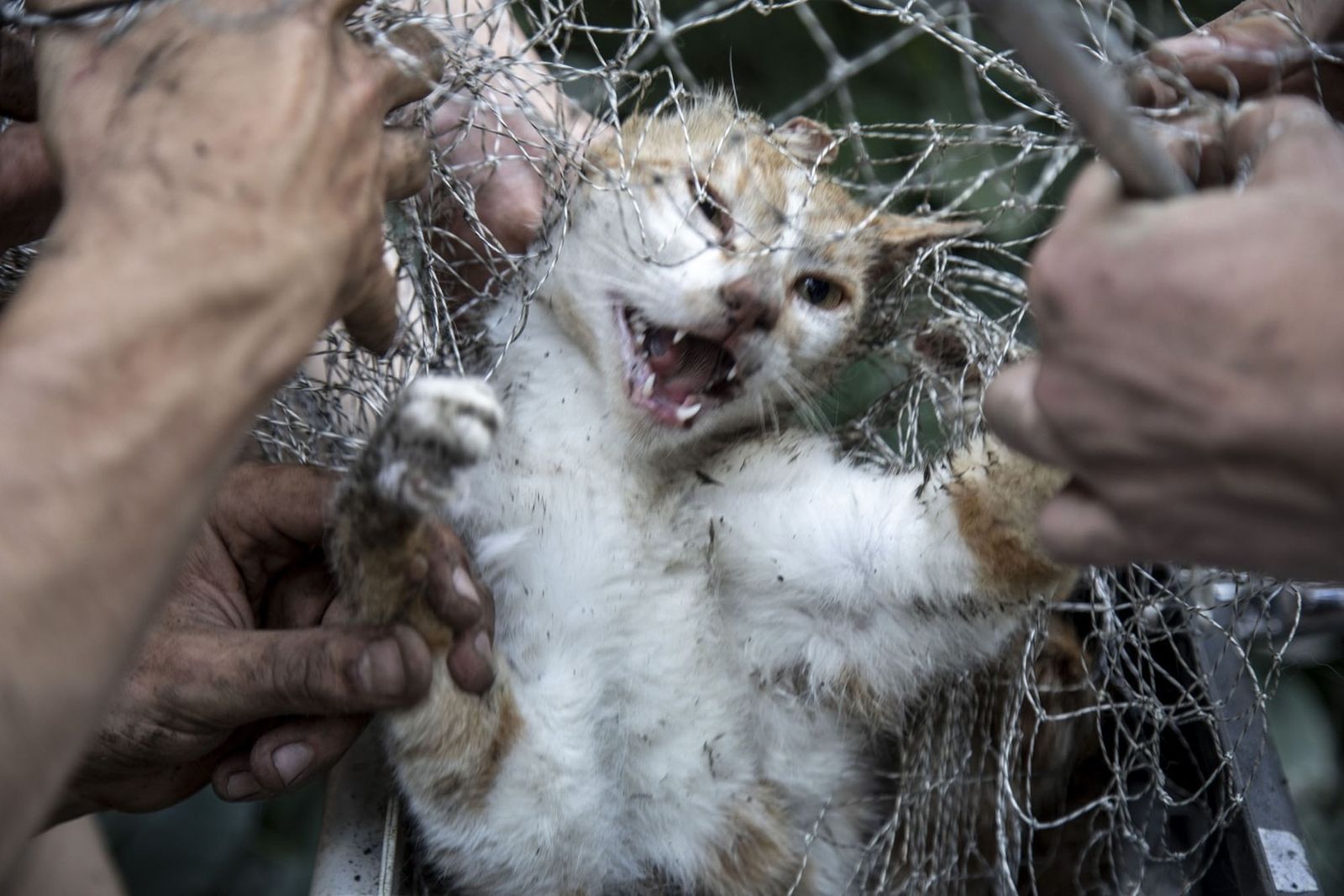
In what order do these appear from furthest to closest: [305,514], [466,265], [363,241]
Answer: [466,265], [305,514], [363,241]

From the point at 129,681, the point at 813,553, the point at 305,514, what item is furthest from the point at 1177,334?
the point at 129,681

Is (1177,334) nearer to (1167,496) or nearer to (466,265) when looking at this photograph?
(1167,496)

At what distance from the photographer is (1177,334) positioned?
34.2 inches

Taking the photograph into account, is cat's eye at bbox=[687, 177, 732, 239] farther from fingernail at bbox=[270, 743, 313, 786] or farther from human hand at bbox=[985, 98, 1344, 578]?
fingernail at bbox=[270, 743, 313, 786]

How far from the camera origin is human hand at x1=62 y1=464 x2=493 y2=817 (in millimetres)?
1378

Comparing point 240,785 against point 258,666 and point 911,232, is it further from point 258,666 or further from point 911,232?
point 911,232

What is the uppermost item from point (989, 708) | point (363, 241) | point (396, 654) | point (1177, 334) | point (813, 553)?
point (363, 241)

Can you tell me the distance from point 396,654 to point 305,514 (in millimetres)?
360

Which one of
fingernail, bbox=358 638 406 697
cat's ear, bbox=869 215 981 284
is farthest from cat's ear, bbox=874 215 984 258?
fingernail, bbox=358 638 406 697

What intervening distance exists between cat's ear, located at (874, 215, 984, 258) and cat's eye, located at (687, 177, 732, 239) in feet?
0.87

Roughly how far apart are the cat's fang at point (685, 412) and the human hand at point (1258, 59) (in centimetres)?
78

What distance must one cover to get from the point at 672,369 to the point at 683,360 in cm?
3

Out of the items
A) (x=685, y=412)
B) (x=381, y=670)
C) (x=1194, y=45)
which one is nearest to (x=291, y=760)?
(x=381, y=670)

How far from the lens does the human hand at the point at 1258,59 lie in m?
1.22
